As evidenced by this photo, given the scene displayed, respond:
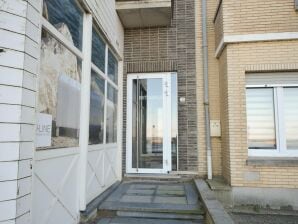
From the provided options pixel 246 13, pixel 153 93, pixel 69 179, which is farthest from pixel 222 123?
pixel 69 179

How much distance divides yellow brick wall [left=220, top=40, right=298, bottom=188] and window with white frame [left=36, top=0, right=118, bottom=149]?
7.84 feet

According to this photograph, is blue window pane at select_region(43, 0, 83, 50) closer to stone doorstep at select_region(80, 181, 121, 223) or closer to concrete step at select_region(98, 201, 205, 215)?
stone doorstep at select_region(80, 181, 121, 223)

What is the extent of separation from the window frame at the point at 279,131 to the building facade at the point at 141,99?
2cm

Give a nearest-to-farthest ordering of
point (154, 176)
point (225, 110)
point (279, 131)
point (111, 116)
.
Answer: point (279, 131)
point (225, 110)
point (111, 116)
point (154, 176)

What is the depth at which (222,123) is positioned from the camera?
226 inches

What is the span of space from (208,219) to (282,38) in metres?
3.45

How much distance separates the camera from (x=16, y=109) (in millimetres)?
2152

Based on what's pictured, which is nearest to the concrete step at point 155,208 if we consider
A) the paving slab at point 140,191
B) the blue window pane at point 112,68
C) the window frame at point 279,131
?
the paving slab at point 140,191

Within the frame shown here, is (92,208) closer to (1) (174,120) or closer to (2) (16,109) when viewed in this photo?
(2) (16,109)

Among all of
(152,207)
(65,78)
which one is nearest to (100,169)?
(152,207)

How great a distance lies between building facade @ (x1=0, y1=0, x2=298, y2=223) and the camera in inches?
89.4

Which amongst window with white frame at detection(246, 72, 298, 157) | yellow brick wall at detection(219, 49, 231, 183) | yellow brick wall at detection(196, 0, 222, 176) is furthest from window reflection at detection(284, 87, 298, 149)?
yellow brick wall at detection(196, 0, 222, 176)

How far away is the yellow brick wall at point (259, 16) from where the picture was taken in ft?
16.1

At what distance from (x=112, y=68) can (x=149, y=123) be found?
159cm
